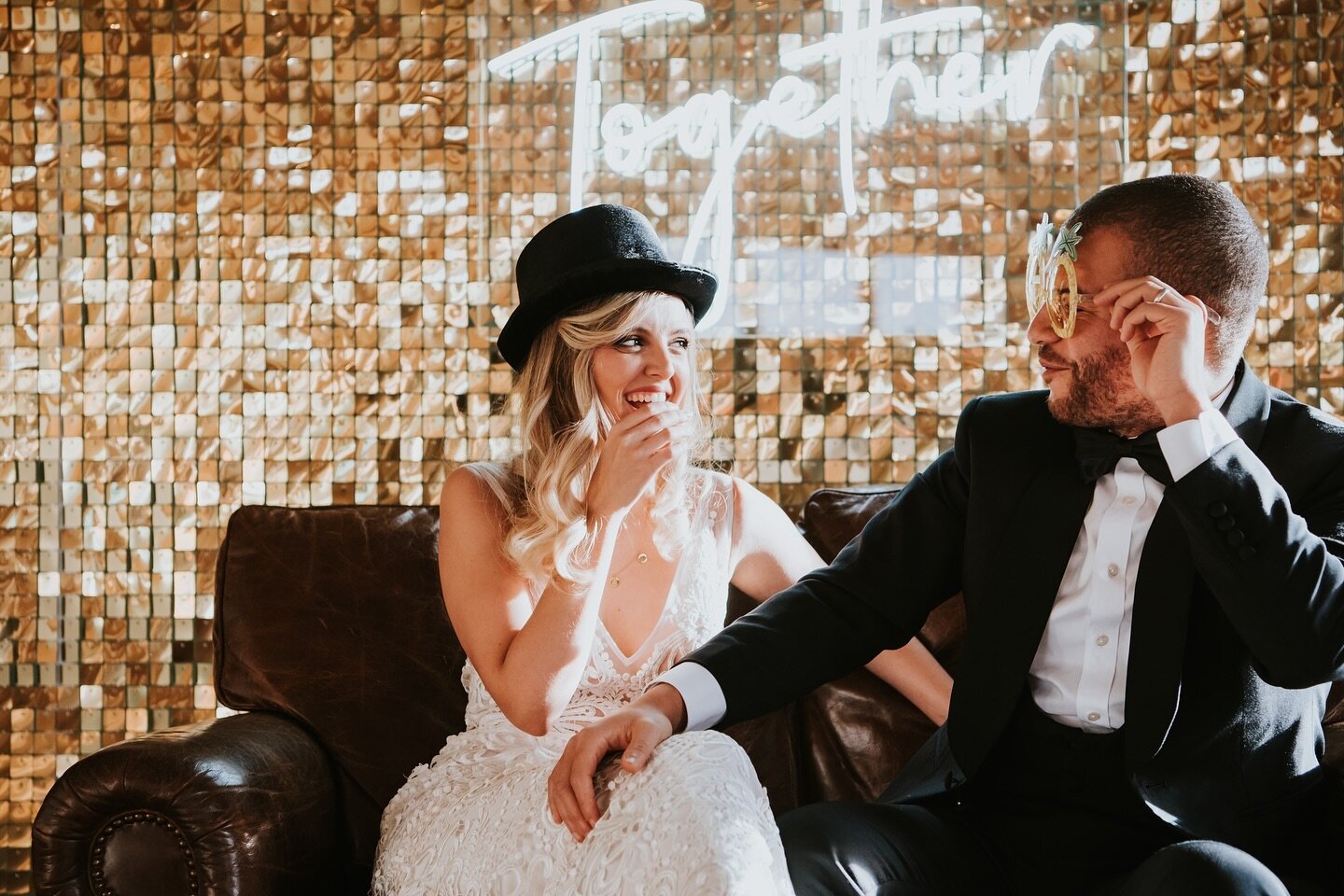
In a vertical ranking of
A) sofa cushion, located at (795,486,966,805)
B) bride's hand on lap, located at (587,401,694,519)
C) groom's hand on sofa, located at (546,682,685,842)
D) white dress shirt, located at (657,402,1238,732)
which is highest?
bride's hand on lap, located at (587,401,694,519)

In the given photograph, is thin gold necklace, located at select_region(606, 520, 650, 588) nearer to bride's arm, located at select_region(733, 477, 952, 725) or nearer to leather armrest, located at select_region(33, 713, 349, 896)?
bride's arm, located at select_region(733, 477, 952, 725)

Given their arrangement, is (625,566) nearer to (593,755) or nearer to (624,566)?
(624,566)

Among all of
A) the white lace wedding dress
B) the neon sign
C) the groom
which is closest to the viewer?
the white lace wedding dress

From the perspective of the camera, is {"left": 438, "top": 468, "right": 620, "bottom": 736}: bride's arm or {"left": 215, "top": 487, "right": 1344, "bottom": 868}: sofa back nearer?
{"left": 438, "top": 468, "right": 620, "bottom": 736}: bride's arm

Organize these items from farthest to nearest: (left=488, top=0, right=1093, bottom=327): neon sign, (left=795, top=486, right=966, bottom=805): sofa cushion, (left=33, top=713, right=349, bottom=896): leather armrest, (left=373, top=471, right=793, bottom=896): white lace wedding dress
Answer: (left=488, top=0, right=1093, bottom=327): neon sign < (left=795, top=486, right=966, bottom=805): sofa cushion < (left=33, top=713, right=349, bottom=896): leather armrest < (left=373, top=471, right=793, bottom=896): white lace wedding dress

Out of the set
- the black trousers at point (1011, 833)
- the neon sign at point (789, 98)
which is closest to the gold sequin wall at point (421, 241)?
the neon sign at point (789, 98)

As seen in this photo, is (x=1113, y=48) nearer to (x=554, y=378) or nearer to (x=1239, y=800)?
(x=554, y=378)

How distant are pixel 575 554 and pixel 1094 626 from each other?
760 millimetres

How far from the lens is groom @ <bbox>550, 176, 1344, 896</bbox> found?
4.71 feet

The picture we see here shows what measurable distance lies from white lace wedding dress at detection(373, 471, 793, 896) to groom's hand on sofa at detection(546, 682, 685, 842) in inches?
0.8

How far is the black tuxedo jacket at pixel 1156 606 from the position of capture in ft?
4.62

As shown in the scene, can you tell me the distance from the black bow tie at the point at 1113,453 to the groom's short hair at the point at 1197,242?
0.51 feet

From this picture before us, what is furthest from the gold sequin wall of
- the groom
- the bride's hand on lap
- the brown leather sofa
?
the groom

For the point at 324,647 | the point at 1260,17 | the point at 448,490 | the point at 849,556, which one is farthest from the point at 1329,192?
the point at 324,647
